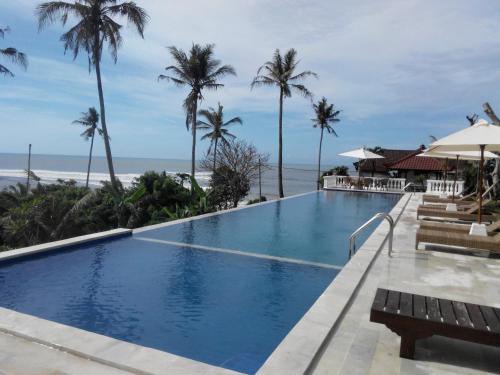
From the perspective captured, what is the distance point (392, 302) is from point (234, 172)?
67.3 feet

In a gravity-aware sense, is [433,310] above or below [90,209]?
above

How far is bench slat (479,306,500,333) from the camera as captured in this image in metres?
3.29

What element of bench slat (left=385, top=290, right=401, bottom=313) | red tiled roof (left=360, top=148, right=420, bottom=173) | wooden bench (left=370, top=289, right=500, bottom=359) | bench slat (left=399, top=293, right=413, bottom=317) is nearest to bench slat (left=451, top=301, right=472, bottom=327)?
wooden bench (left=370, top=289, right=500, bottom=359)

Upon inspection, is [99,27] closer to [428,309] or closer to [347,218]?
[347,218]

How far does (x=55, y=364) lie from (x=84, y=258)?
15.7 feet

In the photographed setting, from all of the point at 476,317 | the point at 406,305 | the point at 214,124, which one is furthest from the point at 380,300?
the point at 214,124

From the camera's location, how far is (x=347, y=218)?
583 inches

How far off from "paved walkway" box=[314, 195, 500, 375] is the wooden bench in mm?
245

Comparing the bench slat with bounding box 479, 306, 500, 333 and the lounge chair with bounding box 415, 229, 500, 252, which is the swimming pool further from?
the bench slat with bounding box 479, 306, 500, 333

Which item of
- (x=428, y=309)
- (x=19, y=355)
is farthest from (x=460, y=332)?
(x=19, y=355)

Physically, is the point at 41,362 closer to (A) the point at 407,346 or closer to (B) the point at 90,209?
(A) the point at 407,346

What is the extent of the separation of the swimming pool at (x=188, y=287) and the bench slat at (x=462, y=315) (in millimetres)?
2102

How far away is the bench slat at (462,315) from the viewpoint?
3379 mm

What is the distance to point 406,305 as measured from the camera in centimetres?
371
